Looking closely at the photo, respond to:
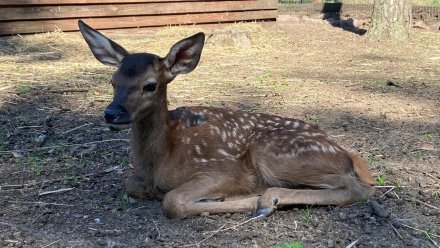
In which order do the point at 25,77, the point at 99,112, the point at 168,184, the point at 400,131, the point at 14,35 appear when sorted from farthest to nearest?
the point at 14,35 < the point at 25,77 < the point at 99,112 < the point at 400,131 < the point at 168,184

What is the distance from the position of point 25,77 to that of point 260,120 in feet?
14.5

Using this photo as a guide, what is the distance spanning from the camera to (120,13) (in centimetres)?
1266

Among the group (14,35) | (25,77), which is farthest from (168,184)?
(14,35)

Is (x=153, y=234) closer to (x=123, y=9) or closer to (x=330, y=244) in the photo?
(x=330, y=244)

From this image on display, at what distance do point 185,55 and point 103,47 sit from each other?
0.61 metres

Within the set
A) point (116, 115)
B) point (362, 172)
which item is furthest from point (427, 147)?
point (116, 115)

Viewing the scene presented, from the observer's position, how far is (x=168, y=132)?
14.6ft

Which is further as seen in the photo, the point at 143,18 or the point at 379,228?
the point at 143,18

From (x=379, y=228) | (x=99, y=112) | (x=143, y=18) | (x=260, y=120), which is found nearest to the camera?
(x=379, y=228)

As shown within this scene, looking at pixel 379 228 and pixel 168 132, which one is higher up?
pixel 168 132

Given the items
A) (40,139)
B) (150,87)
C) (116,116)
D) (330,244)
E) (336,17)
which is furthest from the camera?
(336,17)

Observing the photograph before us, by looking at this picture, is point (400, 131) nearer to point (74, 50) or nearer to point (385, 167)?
point (385, 167)

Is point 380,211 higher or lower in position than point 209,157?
lower

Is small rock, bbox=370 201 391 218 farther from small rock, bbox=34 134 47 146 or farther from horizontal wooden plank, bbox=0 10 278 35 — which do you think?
horizontal wooden plank, bbox=0 10 278 35
